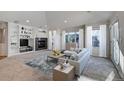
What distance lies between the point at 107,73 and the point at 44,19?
5.60 feet

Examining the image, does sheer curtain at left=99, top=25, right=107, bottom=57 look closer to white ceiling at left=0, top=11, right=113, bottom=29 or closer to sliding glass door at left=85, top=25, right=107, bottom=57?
sliding glass door at left=85, top=25, right=107, bottom=57

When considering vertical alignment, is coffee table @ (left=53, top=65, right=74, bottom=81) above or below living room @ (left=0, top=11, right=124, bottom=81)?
below

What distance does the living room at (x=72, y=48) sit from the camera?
1.86 metres

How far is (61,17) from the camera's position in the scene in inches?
80.4

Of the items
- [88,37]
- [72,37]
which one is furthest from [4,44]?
[88,37]

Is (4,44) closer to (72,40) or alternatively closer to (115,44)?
(72,40)

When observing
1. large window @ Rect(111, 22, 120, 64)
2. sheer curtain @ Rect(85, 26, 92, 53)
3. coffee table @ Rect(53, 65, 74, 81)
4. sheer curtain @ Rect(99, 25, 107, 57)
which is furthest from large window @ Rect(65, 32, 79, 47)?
large window @ Rect(111, 22, 120, 64)

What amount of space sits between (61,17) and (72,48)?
71 cm

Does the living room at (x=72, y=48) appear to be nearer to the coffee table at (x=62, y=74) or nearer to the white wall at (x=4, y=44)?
the coffee table at (x=62, y=74)

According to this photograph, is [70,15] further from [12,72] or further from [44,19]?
[12,72]

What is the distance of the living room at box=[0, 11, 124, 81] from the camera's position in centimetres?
186

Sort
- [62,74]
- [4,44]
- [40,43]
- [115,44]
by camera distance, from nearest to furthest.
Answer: [62,74]
[115,44]
[40,43]
[4,44]

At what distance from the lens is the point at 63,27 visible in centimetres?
214

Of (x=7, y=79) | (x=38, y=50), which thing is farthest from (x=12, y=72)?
(x=38, y=50)
